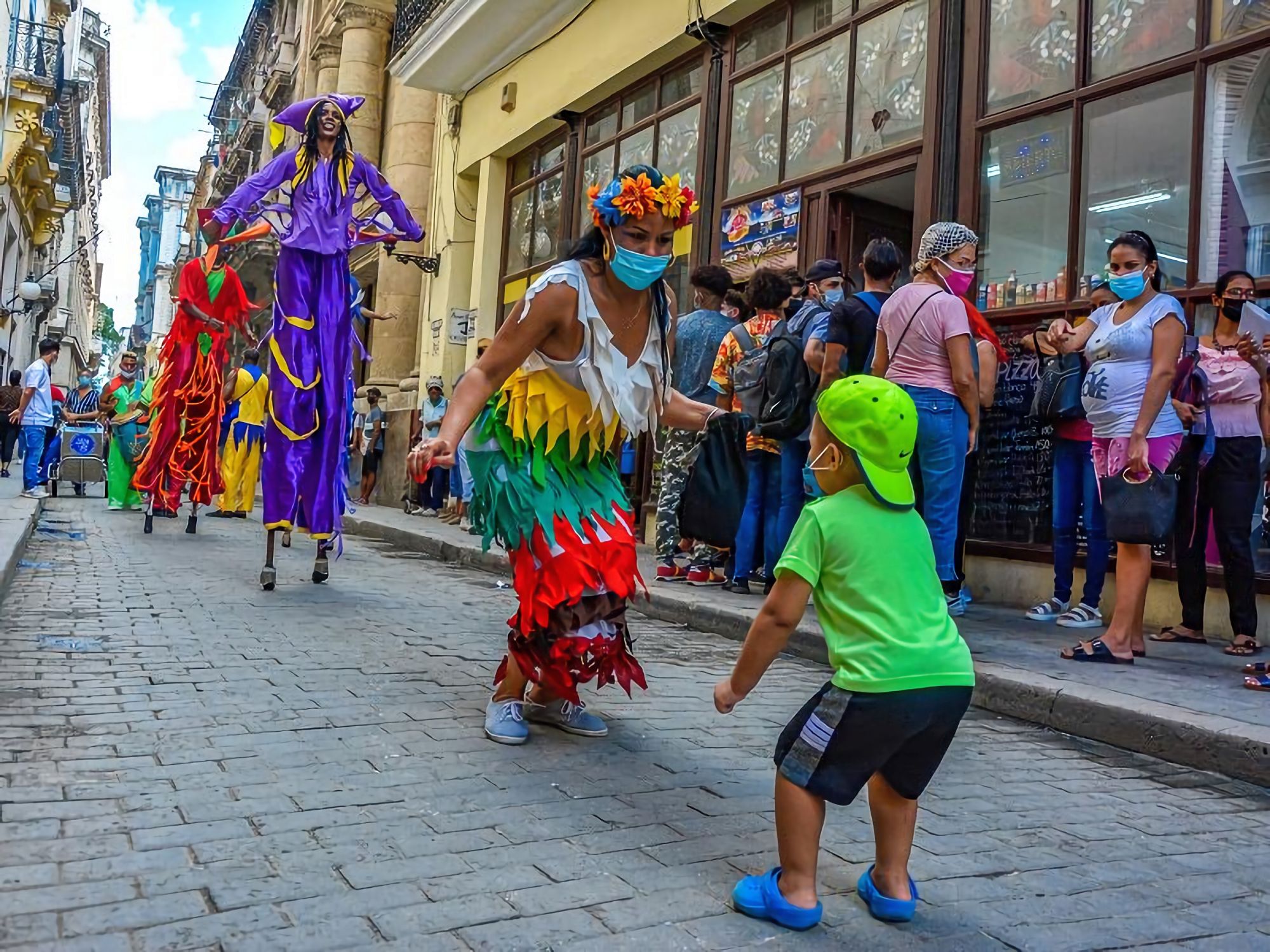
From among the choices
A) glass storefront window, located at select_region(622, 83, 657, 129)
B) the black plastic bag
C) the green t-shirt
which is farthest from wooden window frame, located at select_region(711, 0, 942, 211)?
the green t-shirt

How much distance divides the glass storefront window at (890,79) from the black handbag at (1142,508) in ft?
13.3

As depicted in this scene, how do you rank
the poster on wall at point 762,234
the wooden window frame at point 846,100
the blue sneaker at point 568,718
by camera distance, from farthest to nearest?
the poster on wall at point 762,234 → the wooden window frame at point 846,100 → the blue sneaker at point 568,718

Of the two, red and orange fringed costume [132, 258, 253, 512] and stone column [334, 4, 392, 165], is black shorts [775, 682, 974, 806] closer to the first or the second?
red and orange fringed costume [132, 258, 253, 512]

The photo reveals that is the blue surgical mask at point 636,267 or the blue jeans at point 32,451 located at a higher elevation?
the blue surgical mask at point 636,267

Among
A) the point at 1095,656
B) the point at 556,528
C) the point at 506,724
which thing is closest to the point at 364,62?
the point at 1095,656

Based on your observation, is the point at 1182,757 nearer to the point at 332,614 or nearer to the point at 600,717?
the point at 600,717

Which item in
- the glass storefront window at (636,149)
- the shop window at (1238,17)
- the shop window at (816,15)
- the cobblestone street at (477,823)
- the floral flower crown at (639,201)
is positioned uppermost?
the shop window at (816,15)

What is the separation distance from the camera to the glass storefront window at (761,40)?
32.0 feet

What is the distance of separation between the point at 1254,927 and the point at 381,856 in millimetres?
Answer: 1824

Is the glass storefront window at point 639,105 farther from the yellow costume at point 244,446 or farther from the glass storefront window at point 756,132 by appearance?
the yellow costume at point 244,446

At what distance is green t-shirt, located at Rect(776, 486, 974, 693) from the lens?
2154mm

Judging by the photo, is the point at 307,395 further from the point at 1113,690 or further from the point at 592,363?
the point at 1113,690

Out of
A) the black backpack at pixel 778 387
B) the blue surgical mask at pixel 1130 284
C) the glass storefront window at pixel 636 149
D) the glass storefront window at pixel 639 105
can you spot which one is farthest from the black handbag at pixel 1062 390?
the glass storefront window at pixel 639 105

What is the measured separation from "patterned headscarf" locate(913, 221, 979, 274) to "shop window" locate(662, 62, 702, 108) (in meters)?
5.84
